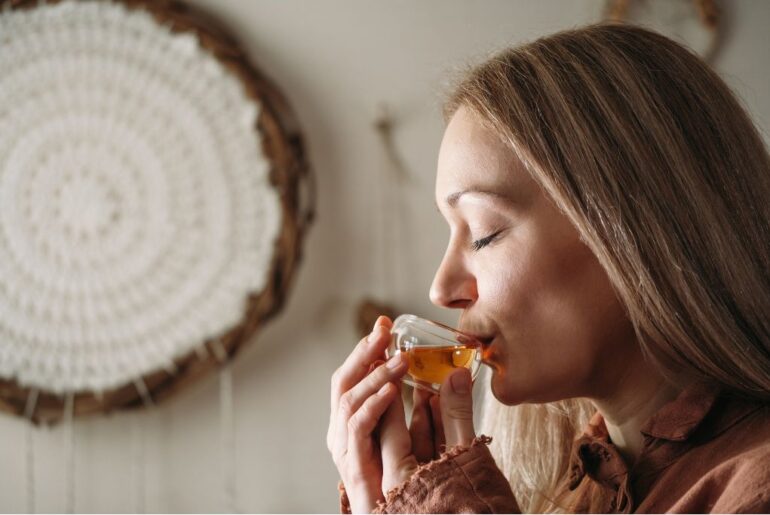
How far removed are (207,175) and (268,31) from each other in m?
0.34

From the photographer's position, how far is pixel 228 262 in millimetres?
1518

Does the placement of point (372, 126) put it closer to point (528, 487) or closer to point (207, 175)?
point (207, 175)

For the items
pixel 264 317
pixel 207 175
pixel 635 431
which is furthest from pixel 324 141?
pixel 635 431

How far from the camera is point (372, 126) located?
5.32 ft

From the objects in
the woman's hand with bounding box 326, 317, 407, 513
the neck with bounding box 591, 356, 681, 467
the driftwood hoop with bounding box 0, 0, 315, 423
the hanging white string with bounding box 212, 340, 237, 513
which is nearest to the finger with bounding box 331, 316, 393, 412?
the woman's hand with bounding box 326, 317, 407, 513

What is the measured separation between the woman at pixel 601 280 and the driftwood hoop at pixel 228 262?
665 mm

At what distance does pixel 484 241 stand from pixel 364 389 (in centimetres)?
20

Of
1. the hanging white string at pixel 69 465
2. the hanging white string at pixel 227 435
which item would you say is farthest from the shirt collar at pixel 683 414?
the hanging white string at pixel 69 465

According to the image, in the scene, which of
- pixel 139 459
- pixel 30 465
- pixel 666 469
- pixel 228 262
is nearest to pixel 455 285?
pixel 666 469

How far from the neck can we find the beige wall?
0.75 m

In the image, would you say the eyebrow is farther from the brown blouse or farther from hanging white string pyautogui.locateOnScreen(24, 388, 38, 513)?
hanging white string pyautogui.locateOnScreen(24, 388, 38, 513)

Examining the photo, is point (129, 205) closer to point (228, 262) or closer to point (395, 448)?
point (228, 262)

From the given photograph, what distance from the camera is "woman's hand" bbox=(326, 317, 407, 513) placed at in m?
0.82

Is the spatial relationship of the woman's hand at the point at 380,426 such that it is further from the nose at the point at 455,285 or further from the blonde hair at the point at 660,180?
the blonde hair at the point at 660,180
